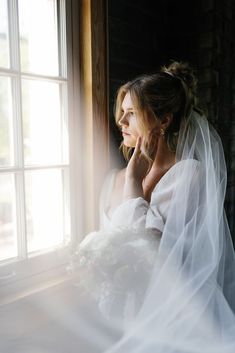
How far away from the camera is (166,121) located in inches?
54.9

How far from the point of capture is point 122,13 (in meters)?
1.68

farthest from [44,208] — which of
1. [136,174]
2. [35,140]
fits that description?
[136,174]

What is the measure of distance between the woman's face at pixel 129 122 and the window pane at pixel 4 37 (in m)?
0.47

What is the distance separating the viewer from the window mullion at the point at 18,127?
1347 mm

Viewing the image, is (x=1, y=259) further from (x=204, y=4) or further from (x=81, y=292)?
(x=204, y=4)

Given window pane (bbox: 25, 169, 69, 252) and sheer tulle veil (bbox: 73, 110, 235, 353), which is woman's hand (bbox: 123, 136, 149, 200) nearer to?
sheer tulle veil (bbox: 73, 110, 235, 353)

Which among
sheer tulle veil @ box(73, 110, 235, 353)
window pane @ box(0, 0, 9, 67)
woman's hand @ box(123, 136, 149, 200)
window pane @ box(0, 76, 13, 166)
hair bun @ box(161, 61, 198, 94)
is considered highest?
window pane @ box(0, 0, 9, 67)

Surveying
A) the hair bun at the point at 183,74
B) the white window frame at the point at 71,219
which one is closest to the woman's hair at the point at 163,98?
the hair bun at the point at 183,74

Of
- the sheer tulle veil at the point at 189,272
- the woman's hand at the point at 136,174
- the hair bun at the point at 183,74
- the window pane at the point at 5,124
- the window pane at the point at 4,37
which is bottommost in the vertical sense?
the sheer tulle veil at the point at 189,272

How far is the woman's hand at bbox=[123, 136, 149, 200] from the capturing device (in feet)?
4.54

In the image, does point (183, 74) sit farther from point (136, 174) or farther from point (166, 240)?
point (166, 240)

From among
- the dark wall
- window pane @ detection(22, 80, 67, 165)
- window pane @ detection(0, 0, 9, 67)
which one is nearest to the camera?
window pane @ detection(0, 0, 9, 67)

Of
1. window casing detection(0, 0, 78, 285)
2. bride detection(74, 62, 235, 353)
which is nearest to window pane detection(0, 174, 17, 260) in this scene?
window casing detection(0, 0, 78, 285)

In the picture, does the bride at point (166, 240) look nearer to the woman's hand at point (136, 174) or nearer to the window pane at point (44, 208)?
the woman's hand at point (136, 174)
